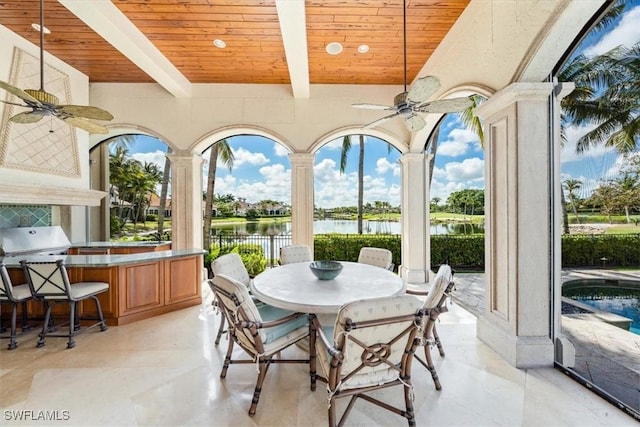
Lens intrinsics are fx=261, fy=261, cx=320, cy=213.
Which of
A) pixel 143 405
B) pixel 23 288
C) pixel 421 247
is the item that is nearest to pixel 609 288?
pixel 421 247

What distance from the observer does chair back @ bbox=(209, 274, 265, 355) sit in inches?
66.1

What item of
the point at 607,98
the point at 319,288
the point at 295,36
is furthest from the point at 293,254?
the point at 607,98

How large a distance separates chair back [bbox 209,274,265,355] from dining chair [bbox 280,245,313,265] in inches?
64.6

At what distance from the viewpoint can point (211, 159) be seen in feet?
22.3

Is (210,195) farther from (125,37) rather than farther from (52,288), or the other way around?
(52,288)

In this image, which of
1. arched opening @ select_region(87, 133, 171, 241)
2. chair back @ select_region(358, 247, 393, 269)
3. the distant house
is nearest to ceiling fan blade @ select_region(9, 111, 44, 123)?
arched opening @ select_region(87, 133, 171, 241)

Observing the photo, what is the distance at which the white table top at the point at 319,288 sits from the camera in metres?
1.88

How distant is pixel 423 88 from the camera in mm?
2125

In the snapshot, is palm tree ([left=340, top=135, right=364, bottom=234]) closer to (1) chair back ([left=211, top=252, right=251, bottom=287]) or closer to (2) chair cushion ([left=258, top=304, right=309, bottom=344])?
(1) chair back ([left=211, top=252, right=251, bottom=287])

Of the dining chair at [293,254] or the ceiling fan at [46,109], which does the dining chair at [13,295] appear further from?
the dining chair at [293,254]

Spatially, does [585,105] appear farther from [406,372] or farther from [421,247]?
[421,247]

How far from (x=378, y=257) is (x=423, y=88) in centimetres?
194

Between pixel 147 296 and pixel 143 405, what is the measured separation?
1.84 metres

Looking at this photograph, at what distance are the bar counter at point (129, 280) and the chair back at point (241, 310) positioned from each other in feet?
6.79
